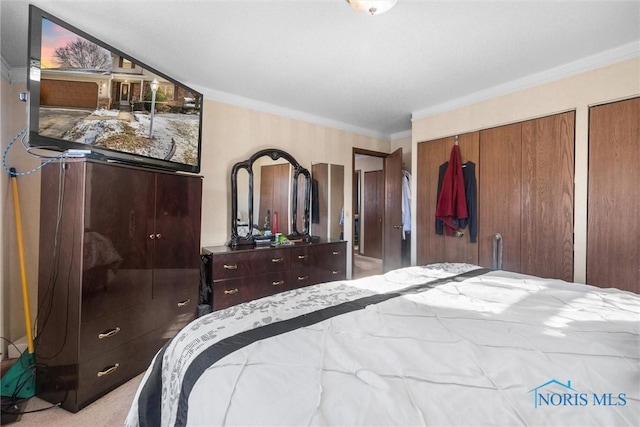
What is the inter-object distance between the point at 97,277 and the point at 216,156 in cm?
159

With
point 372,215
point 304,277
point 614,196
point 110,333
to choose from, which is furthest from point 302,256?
point 372,215

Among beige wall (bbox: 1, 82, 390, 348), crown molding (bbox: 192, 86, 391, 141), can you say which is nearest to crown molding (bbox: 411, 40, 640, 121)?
crown molding (bbox: 192, 86, 391, 141)

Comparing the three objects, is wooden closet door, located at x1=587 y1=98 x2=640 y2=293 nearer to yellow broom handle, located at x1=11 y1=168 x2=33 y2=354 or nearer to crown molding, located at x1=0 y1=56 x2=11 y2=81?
yellow broom handle, located at x1=11 y1=168 x2=33 y2=354

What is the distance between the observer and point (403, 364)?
0.73 meters

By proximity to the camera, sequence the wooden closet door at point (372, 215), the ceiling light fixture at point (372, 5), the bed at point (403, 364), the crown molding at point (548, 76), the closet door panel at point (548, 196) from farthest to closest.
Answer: the wooden closet door at point (372, 215) < the closet door panel at point (548, 196) < the crown molding at point (548, 76) < the ceiling light fixture at point (372, 5) < the bed at point (403, 364)

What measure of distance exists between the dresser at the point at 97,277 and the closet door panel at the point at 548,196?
3.10 m

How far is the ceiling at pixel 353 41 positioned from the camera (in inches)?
65.7

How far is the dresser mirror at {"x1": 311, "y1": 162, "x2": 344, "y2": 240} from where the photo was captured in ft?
11.8

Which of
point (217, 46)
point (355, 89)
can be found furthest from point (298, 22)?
point (355, 89)

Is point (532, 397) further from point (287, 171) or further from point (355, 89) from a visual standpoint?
point (287, 171)

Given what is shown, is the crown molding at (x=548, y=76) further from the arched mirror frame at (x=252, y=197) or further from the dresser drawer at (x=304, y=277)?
the dresser drawer at (x=304, y=277)

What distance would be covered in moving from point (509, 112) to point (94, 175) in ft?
11.0

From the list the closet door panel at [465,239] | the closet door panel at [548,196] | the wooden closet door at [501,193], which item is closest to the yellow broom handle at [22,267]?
the closet door panel at [465,239]

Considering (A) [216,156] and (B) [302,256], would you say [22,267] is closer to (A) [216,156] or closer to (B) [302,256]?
(A) [216,156]
